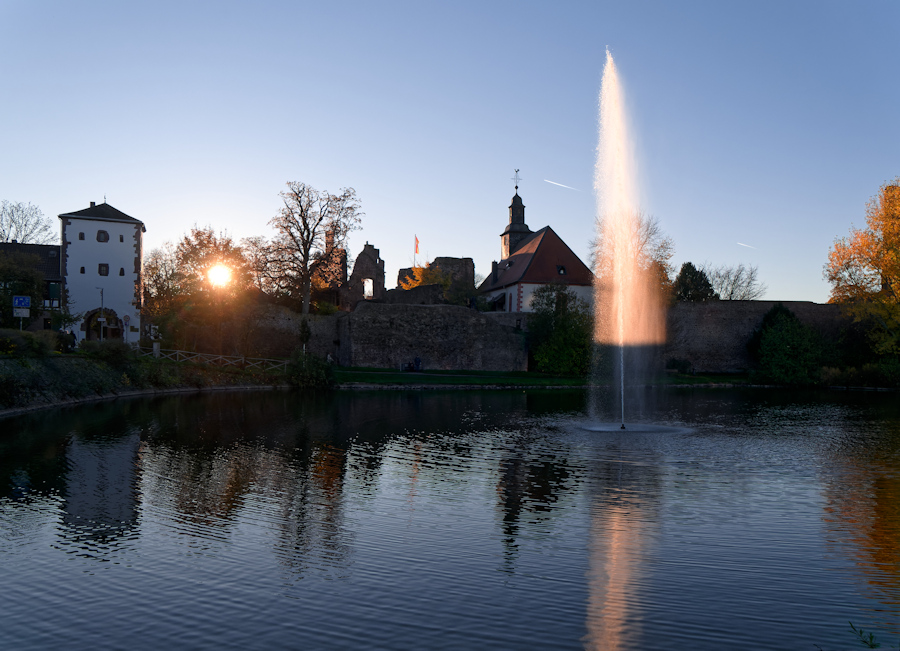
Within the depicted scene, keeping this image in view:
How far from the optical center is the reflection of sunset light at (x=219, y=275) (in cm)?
4172

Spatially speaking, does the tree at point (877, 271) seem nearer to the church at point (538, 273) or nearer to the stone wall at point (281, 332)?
the church at point (538, 273)

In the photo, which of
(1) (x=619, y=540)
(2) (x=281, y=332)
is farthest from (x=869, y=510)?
(2) (x=281, y=332)

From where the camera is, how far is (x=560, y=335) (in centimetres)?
4647

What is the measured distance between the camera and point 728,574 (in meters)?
7.72

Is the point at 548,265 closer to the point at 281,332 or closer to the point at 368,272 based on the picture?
the point at 368,272

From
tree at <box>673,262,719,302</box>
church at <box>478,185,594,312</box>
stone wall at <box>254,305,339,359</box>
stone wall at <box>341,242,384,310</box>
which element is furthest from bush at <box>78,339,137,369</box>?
tree at <box>673,262,719,302</box>

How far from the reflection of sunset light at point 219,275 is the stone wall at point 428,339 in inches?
328

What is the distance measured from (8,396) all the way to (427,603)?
2320 cm

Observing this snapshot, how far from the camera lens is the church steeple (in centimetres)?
7725

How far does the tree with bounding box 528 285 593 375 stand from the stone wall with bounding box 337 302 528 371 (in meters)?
1.86

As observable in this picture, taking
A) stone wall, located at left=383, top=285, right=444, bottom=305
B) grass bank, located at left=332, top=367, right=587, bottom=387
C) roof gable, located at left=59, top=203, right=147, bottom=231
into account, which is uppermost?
roof gable, located at left=59, top=203, right=147, bottom=231

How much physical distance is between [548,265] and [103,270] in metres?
35.4

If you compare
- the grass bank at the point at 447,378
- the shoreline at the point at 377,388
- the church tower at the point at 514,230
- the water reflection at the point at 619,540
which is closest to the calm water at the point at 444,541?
the water reflection at the point at 619,540

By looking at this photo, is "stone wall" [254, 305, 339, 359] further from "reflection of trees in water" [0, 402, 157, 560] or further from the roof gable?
"reflection of trees in water" [0, 402, 157, 560]
